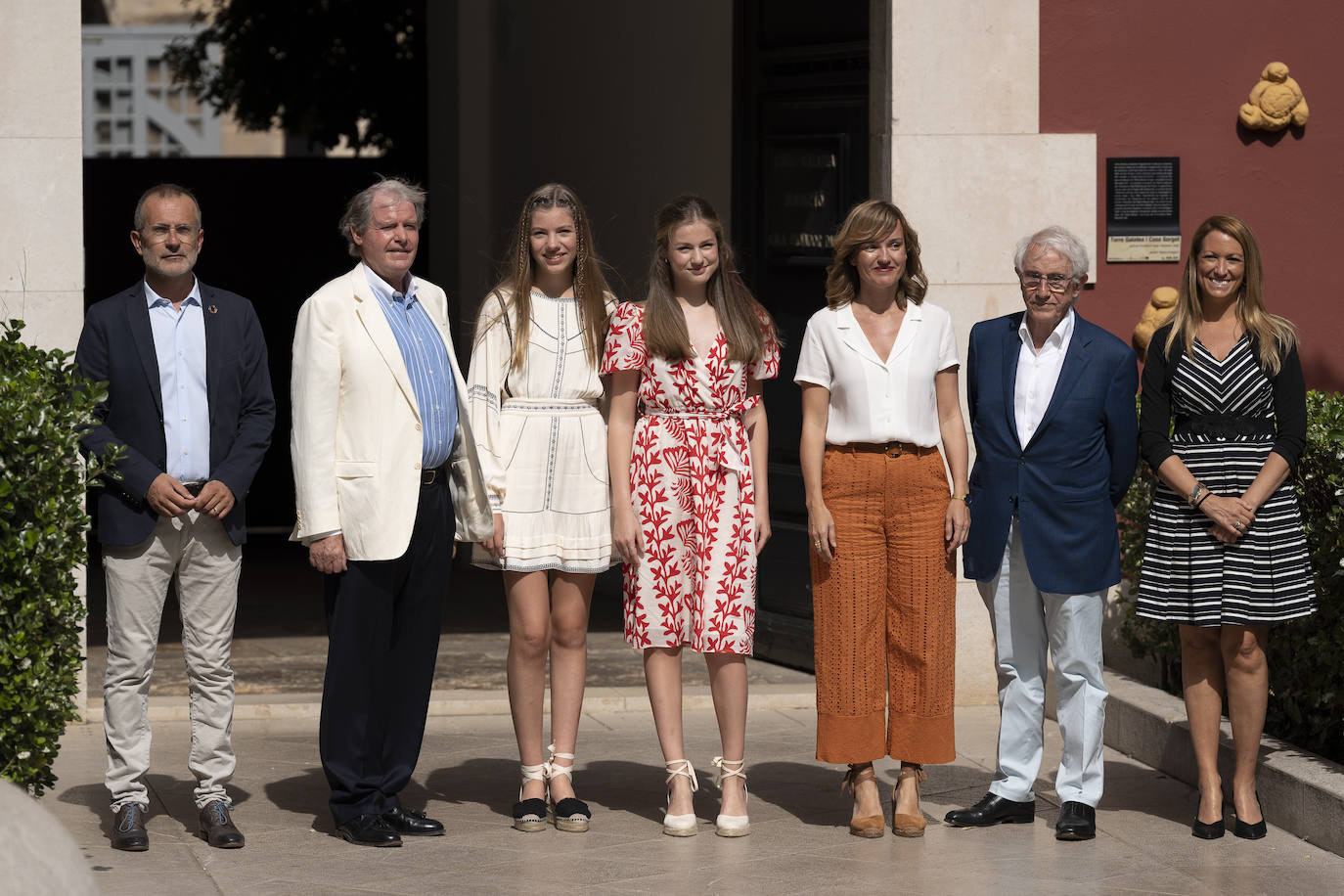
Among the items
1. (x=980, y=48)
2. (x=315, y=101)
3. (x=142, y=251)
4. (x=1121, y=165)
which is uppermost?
(x=315, y=101)

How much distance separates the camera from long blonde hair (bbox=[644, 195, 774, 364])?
5652 millimetres

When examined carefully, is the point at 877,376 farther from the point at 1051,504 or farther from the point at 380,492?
the point at 380,492

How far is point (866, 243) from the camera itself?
5.64m

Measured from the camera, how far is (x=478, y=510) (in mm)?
5680

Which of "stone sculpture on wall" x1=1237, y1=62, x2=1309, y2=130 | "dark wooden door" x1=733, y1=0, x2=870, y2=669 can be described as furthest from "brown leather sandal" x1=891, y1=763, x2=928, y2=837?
"stone sculpture on wall" x1=1237, y1=62, x2=1309, y2=130

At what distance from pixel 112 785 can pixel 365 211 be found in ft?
6.21

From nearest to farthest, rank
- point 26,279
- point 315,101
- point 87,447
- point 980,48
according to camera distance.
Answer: point 87,447, point 26,279, point 980,48, point 315,101

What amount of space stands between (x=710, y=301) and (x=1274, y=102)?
127 inches

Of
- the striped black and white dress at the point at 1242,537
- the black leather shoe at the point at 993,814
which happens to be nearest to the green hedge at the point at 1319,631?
the striped black and white dress at the point at 1242,537

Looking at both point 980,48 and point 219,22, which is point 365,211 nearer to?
point 980,48

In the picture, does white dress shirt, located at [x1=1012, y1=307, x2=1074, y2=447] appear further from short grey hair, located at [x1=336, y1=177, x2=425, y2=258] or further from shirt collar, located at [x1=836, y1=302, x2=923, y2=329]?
short grey hair, located at [x1=336, y1=177, x2=425, y2=258]

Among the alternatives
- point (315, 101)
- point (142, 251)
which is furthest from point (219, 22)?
point (142, 251)

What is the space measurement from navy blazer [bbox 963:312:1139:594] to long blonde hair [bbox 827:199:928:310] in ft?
1.13

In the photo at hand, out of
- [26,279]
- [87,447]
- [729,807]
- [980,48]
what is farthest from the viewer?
[980,48]
